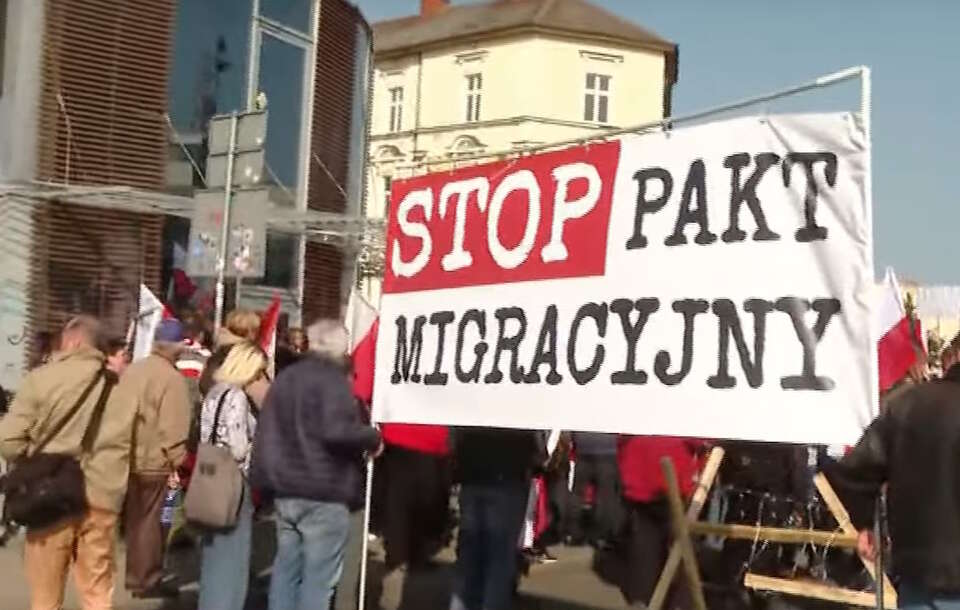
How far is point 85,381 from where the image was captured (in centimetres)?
670

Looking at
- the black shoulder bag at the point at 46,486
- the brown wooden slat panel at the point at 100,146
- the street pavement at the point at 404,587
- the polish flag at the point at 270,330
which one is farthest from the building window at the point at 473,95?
the black shoulder bag at the point at 46,486

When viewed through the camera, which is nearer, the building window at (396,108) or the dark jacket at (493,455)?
the dark jacket at (493,455)

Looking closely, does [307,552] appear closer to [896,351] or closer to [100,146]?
[896,351]

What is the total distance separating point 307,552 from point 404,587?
9.09ft

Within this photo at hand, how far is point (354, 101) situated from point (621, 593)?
1135 cm

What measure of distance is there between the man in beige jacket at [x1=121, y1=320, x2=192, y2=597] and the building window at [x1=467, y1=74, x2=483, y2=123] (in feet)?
130

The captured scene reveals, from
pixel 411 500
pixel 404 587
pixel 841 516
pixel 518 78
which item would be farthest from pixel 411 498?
pixel 518 78

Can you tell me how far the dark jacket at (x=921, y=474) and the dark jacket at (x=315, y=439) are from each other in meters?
2.67

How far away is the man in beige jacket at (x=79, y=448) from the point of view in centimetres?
660

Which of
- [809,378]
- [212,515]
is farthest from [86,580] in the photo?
[809,378]

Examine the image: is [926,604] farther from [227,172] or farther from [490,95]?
[490,95]

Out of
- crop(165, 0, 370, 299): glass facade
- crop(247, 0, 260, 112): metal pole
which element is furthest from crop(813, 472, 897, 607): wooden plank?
crop(247, 0, 260, 112): metal pole

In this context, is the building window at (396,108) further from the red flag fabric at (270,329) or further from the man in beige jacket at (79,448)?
the man in beige jacket at (79,448)

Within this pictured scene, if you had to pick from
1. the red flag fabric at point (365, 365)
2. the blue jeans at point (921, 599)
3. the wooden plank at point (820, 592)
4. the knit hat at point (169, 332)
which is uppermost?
the knit hat at point (169, 332)
